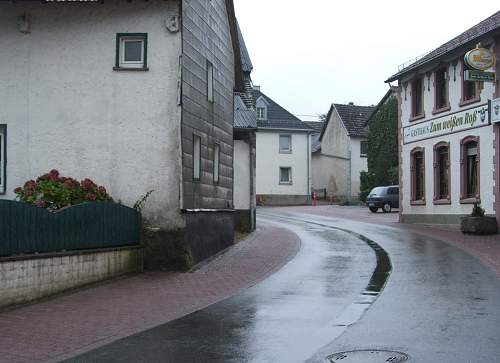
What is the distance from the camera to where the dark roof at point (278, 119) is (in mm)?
56000

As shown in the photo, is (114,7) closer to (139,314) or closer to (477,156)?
(139,314)

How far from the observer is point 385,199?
40312 mm

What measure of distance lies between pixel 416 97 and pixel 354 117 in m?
30.0

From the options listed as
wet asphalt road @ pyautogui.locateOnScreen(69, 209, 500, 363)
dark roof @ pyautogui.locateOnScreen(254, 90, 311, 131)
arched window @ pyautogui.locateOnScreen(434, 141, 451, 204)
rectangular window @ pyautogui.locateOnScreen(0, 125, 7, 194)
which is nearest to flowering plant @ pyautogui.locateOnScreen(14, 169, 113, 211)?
rectangular window @ pyautogui.locateOnScreen(0, 125, 7, 194)

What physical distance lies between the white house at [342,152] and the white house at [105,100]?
43.1m

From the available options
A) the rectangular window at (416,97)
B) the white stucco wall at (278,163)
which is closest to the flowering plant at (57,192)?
the rectangular window at (416,97)

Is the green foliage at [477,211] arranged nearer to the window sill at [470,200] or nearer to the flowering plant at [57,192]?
the window sill at [470,200]

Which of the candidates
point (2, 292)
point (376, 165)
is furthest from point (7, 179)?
point (376, 165)

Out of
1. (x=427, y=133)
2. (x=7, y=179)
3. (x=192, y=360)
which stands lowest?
(x=192, y=360)

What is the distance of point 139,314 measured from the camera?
9.95 metres

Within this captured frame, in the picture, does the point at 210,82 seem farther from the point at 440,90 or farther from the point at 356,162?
the point at 356,162

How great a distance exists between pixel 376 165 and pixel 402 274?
3656 centimetres

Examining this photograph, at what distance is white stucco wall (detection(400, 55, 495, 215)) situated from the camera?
24.0 m

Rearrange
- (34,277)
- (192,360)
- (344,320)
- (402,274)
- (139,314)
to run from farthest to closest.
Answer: (402,274)
(34,277)
(139,314)
(344,320)
(192,360)
